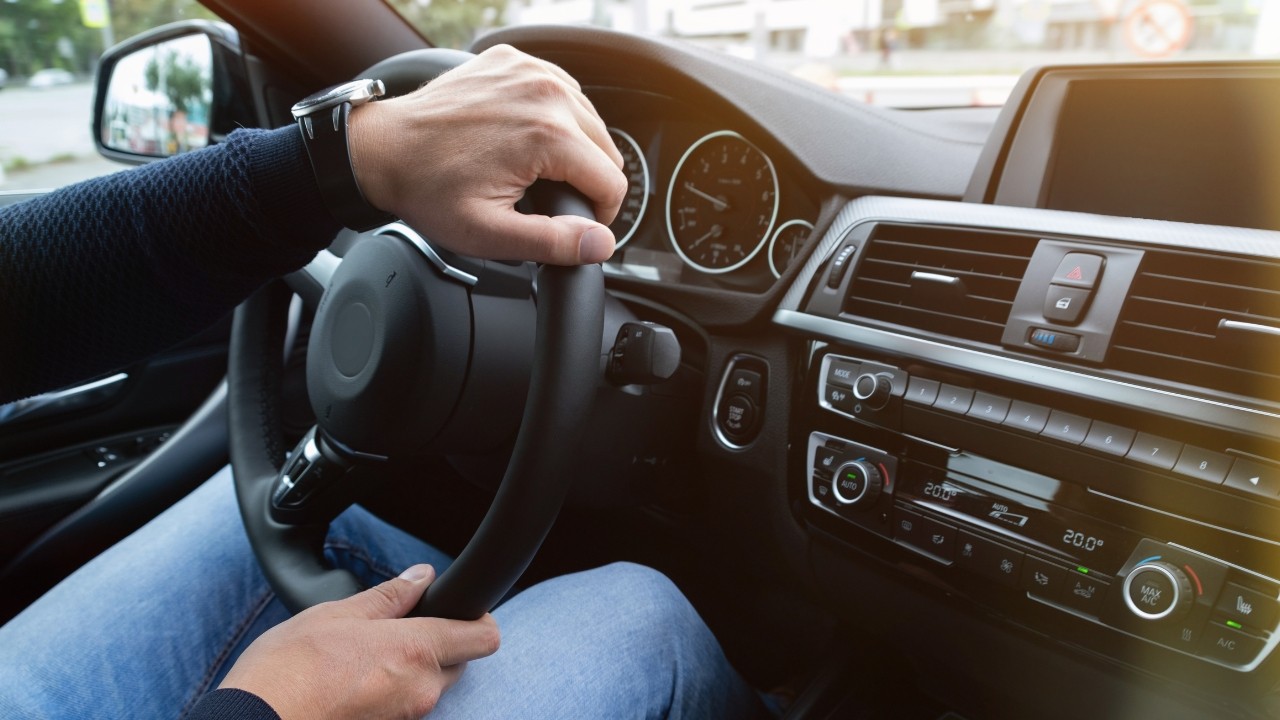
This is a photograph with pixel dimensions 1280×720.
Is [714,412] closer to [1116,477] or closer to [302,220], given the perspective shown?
[1116,477]

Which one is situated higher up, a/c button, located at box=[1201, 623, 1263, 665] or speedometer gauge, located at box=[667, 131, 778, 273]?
speedometer gauge, located at box=[667, 131, 778, 273]

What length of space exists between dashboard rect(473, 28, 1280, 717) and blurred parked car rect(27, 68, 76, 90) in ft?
3.93

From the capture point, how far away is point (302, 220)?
87cm

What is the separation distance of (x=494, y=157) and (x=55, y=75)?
1788mm

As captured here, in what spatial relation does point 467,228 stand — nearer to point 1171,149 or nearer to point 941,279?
point 941,279

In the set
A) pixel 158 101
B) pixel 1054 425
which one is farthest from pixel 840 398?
pixel 158 101

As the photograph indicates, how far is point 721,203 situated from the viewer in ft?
5.13

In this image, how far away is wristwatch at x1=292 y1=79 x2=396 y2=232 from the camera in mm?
830

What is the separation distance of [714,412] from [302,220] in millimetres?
783

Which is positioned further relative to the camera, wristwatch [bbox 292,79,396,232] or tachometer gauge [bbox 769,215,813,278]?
tachometer gauge [bbox 769,215,813,278]

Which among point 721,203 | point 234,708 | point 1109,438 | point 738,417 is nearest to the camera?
point 234,708

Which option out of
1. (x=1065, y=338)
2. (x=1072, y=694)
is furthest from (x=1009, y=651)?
(x=1065, y=338)

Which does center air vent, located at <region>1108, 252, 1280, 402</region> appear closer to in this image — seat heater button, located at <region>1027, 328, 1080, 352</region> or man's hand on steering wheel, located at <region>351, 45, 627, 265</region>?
seat heater button, located at <region>1027, 328, 1080, 352</region>

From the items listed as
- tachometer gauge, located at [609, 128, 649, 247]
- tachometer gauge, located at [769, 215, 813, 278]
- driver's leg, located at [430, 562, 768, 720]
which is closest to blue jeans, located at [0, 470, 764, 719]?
driver's leg, located at [430, 562, 768, 720]
